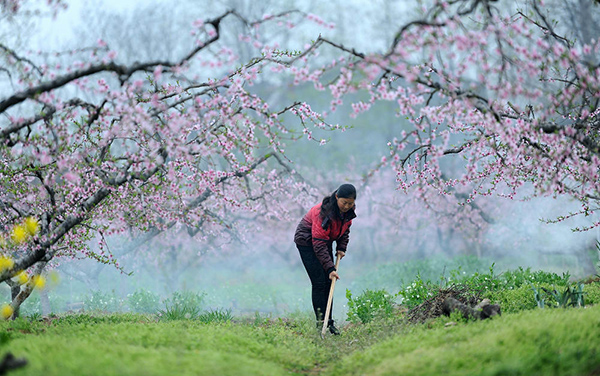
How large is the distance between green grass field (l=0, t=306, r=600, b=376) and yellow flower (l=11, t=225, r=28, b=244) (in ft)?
3.74

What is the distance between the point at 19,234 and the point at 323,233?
4167mm

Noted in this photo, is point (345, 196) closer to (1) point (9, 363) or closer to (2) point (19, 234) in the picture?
(2) point (19, 234)

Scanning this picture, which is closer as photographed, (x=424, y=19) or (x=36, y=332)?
(x=424, y=19)

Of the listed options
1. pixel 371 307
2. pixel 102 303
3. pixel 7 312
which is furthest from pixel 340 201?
pixel 102 303

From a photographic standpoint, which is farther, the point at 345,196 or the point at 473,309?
the point at 345,196

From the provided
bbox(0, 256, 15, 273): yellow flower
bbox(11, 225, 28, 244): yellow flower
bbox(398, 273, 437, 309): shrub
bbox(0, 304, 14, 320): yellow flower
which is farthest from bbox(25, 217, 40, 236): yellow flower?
bbox(398, 273, 437, 309): shrub

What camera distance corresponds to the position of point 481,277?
874 cm

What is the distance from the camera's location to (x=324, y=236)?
7.75 m

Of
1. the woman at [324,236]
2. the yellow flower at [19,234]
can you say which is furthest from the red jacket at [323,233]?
the yellow flower at [19,234]

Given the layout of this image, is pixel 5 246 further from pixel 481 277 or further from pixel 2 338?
pixel 481 277

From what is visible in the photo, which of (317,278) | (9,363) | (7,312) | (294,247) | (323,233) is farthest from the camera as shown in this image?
(294,247)

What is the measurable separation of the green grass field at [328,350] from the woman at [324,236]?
52.8 inches

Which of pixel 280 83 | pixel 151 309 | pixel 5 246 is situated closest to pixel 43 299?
pixel 151 309

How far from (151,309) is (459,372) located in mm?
10515
